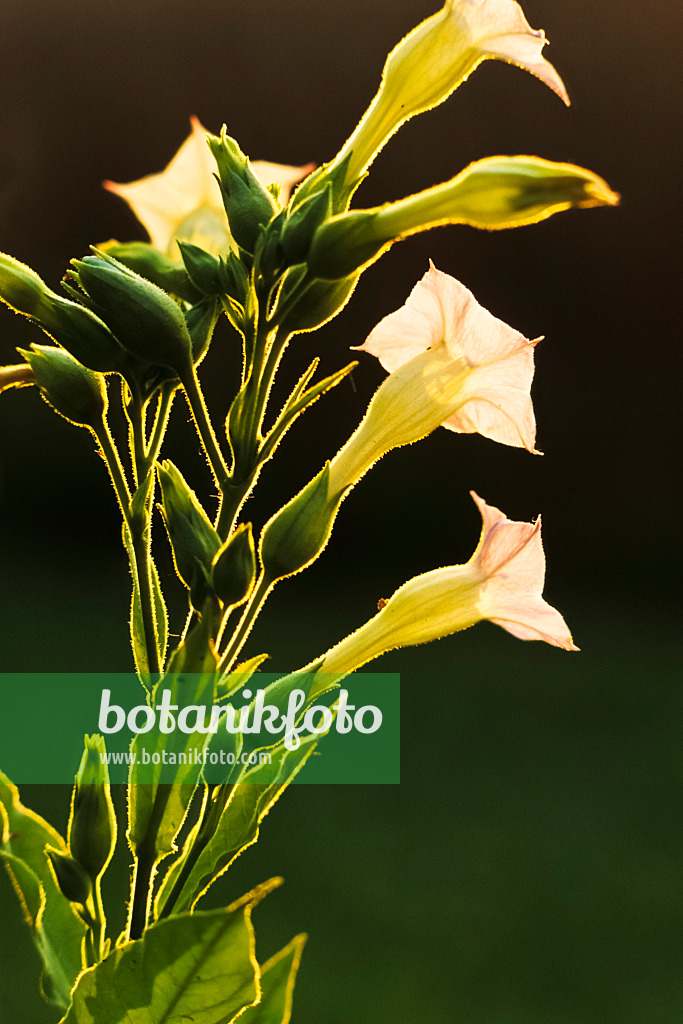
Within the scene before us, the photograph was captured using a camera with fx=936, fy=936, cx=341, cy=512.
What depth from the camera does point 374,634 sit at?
1.15ft

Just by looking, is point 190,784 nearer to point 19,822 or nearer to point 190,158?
point 19,822

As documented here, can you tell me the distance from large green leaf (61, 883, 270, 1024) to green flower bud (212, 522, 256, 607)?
0.28 ft

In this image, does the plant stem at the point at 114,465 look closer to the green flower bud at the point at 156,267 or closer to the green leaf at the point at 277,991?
the green flower bud at the point at 156,267

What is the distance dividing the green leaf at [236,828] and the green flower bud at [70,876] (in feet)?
0.08

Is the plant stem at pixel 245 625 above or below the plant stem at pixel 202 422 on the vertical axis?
below

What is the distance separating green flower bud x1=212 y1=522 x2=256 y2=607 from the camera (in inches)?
10.8

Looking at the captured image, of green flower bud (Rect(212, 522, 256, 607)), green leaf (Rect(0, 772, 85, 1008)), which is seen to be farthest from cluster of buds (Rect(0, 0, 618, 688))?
green leaf (Rect(0, 772, 85, 1008))

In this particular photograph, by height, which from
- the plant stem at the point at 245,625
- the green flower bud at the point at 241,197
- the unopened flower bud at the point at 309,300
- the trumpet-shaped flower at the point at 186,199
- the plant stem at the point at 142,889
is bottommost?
the plant stem at the point at 142,889

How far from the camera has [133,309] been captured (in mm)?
285

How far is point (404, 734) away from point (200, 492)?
695 millimetres

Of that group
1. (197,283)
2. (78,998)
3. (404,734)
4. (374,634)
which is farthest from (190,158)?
(404,734)

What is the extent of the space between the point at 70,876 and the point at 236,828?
0.17 ft

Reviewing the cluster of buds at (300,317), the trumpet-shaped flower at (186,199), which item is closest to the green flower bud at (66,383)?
the cluster of buds at (300,317)

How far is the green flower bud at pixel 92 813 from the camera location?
0.94 ft
